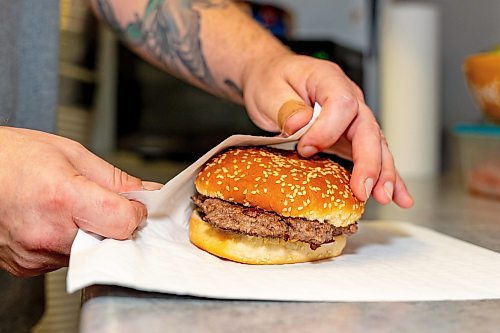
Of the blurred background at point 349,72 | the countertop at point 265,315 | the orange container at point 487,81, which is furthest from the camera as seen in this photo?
the blurred background at point 349,72

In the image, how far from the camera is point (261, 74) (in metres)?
1.12

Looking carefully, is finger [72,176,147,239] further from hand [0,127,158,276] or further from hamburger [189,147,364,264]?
hamburger [189,147,364,264]

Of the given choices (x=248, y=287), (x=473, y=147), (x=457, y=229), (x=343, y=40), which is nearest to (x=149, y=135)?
(x=343, y=40)

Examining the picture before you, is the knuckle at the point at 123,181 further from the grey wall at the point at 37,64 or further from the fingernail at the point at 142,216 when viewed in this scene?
the grey wall at the point at 37,64

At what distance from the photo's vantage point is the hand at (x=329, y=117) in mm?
928

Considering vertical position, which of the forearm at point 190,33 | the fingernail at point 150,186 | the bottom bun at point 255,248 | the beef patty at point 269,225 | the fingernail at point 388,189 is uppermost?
the forearm at point 190,33

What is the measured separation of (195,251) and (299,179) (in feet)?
0.49

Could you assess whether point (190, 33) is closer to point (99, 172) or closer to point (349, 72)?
point (99, 172)

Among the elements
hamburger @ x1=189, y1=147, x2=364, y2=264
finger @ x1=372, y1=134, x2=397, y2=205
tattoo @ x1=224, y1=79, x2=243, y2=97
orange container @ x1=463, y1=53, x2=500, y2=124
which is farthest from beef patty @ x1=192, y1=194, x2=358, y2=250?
orange container @ x1=463, y1=53, x2=500, y2=124

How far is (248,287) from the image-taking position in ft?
2.34

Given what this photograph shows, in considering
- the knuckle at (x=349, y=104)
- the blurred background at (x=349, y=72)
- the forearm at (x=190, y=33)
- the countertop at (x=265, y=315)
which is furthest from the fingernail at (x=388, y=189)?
the blurred background at (x=349, y=72)

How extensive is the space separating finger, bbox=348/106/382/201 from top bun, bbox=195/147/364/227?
0.01 m

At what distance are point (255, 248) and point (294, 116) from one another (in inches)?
8.0

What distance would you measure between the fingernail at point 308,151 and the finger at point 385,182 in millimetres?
95
